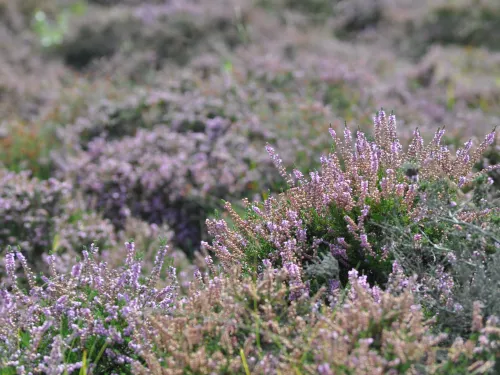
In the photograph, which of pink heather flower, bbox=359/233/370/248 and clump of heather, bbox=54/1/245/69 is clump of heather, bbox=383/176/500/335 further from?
clump of heather, bbox=54/1/245/69

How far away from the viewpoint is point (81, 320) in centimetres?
261

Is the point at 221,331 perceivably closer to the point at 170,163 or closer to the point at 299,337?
the point at 299,337

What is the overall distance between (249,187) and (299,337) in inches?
127

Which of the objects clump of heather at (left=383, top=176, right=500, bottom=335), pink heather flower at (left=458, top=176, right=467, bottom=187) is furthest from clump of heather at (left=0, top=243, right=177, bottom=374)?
pink heather flower at (left=458, top=176, right=467, bottom=187)

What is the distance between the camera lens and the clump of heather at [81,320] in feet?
8.05

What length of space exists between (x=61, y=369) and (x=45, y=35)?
9.18 m

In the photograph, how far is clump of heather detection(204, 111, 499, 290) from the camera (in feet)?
8.76

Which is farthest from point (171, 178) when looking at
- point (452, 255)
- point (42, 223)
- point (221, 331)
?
point (452, 255)

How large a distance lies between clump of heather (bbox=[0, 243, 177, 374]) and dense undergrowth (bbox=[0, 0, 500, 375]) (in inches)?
0.5

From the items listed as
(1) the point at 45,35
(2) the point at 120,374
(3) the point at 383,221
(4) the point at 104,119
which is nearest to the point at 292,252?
(3) the point at 383,221

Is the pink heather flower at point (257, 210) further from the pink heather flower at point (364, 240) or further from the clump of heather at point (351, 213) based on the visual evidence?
the pink heather flower at point (364, 240)

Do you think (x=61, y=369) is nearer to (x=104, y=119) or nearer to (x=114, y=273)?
(x=114, y=273)

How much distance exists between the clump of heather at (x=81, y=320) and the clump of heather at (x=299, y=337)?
18cm

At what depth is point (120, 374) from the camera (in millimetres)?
2566
